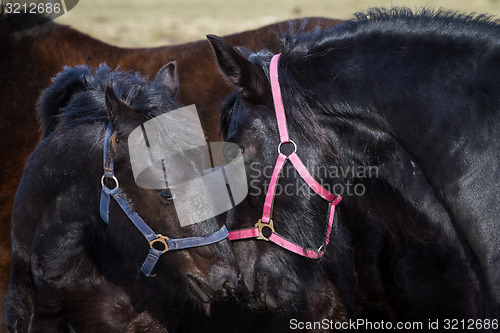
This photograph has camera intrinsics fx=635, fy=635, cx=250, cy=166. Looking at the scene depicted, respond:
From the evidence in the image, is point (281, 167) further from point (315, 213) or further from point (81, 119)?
point (81, 119)

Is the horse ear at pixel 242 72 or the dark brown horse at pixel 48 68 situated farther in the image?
the dark brown horse at pixel 48 68

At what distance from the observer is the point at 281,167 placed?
113 inches

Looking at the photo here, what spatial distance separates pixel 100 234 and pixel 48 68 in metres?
2.61

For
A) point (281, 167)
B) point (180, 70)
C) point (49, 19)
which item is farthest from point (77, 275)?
point (49, 19)

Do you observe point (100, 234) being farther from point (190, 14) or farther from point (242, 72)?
point (190, 14)

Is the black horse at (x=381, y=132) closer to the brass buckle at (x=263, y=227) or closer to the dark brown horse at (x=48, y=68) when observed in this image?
the brass buckle at (x=263, y=227)

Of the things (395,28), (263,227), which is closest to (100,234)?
(263,227)

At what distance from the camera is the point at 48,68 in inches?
209

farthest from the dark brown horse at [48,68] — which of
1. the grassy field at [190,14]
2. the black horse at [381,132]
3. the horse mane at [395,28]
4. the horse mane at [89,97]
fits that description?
the grassy field at [190,14]

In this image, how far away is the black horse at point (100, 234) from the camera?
294cm

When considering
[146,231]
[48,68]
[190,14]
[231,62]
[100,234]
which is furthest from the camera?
[190,14]

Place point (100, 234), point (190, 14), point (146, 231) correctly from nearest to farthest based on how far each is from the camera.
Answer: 1. point (146, 231)
2. point (100, 234)
3. point (190, 14)

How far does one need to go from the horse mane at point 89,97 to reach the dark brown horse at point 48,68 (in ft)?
4.79

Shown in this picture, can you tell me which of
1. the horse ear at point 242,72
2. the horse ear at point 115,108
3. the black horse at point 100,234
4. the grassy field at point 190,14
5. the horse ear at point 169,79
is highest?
the horse ear at point 242,72
